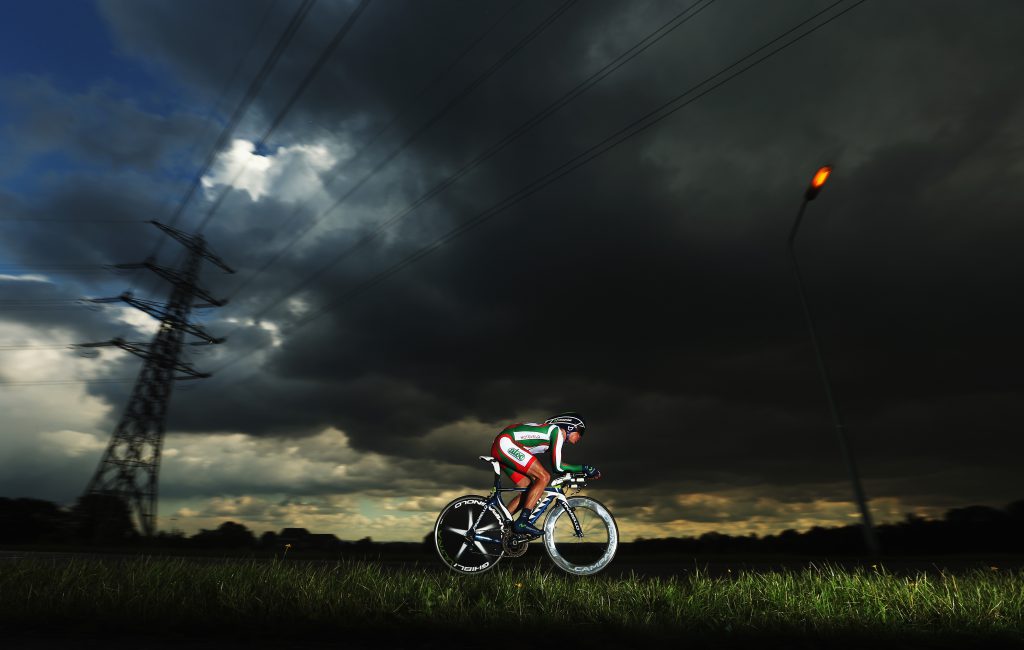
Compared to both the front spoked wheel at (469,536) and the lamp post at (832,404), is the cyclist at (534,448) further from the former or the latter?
the lamp post at (832,404)

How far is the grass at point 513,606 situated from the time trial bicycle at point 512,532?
0.55 m

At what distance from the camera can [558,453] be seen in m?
7.31

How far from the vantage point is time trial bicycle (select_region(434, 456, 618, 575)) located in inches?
308

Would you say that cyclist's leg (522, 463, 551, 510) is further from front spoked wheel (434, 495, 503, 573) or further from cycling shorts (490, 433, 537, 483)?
front spoked wheel (434, 495, 503, 573)

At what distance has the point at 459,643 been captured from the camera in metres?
4.53

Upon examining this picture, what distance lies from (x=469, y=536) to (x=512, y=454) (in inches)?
60.6

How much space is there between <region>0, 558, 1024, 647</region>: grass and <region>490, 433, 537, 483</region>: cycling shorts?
130 cm

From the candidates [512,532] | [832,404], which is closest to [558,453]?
[512,532]

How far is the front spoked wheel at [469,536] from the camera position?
319 inches

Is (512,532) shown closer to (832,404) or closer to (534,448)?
(534,448)

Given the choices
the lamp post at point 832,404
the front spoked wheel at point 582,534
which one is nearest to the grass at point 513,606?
the front spoked wheel at point 582,534

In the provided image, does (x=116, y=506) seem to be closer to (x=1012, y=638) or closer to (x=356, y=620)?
(x=356, y=620)

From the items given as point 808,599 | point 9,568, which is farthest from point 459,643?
point 9,568

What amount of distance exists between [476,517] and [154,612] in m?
3.88
